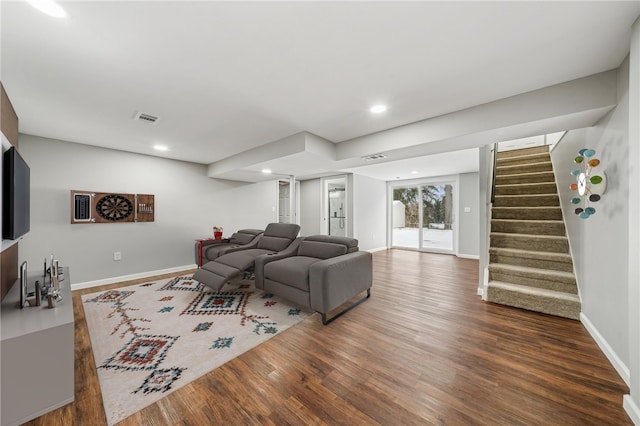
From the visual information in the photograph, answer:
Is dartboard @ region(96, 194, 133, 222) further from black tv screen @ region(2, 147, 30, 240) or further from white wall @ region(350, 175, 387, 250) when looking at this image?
white wall @ region(350, 175, 387, 250)

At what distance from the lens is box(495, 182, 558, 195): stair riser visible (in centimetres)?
388

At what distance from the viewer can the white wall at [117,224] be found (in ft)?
11.0

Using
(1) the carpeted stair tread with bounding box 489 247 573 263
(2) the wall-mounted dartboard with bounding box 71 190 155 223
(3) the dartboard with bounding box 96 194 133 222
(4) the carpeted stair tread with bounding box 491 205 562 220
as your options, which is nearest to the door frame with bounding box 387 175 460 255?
(4) the carpeted stair tread with bounding box 491 205 562 220

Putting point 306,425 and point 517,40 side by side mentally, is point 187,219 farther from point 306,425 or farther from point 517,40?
point 517,40

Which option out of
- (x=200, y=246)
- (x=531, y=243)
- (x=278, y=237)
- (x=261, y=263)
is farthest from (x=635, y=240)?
(x=200, y=246)

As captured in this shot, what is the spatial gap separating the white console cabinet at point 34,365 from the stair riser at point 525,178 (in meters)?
6.08

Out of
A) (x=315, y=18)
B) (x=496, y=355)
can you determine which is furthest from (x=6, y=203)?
(x=496, y=355)

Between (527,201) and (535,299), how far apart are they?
1934mm

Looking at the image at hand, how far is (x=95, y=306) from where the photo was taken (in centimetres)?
291

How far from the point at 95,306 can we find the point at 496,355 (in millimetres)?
4417

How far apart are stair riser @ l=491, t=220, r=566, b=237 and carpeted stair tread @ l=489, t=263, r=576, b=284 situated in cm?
67

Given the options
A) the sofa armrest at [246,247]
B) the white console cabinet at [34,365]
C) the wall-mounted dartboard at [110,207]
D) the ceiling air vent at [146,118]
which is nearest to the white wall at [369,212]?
the sofa armrest at [246,247]

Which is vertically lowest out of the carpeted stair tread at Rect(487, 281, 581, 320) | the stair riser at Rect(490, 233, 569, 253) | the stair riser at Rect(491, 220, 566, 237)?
the carpeted stair tread at Rect(487, 281, 581, 320)

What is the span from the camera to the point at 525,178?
427 cm
